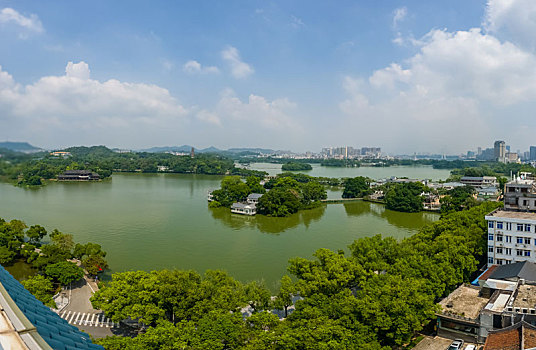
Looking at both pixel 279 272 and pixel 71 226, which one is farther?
pixel 71 226

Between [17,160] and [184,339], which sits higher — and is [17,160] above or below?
above

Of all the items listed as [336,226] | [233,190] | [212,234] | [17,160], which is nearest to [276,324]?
[17,160]

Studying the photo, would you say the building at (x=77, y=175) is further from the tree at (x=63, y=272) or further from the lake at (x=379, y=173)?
the tree at (x=63, y=272)

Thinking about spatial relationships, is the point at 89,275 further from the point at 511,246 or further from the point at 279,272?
the point at 511,246

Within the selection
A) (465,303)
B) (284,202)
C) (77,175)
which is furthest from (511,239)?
(77,175)

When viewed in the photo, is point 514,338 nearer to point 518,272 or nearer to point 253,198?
point 518,272

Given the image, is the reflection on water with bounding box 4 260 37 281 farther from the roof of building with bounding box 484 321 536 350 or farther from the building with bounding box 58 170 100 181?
the building with bounding box 58 170 100 181
